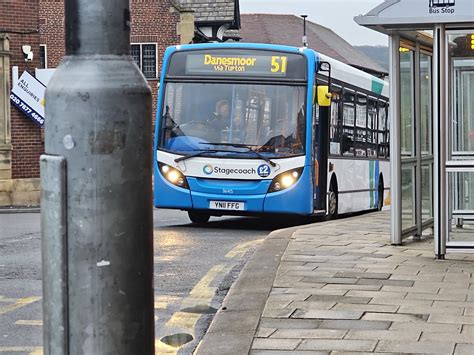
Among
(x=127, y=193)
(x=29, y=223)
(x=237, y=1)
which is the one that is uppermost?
(x=237, y=1)

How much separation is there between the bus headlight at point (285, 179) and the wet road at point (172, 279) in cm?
76

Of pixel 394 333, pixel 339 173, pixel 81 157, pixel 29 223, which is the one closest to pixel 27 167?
pixel 29 223

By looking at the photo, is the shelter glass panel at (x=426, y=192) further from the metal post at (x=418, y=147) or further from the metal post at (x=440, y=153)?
the metal post at (x=440, y=153)

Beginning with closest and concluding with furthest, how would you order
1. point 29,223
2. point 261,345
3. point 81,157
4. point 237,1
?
point 81,157 → point 261,345 → point 29,223 → point 237,1

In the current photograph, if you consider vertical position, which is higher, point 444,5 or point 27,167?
point 444,5

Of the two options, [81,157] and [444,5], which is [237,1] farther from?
[81,157]

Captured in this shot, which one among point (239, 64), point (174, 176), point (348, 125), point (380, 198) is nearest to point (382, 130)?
point (380, 198)

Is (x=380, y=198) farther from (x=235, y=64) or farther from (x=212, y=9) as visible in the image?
(x=212, y=9)

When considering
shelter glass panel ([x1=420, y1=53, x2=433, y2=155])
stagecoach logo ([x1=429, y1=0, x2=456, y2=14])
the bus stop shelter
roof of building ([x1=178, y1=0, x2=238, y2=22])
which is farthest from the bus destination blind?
roof of building ([x1=178, y1=0, x2=238, y2=22])

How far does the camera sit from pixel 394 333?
19.1 feet

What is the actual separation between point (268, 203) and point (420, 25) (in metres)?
5.44

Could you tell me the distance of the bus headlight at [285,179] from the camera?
1466 cm

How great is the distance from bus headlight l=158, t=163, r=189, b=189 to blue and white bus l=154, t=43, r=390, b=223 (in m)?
0.02

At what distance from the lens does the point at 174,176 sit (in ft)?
48.9
